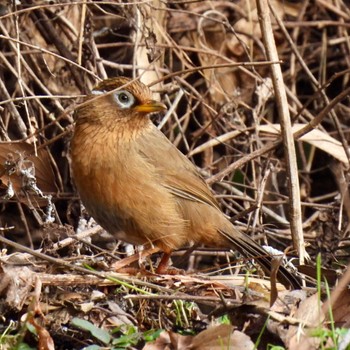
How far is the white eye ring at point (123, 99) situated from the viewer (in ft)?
17.7

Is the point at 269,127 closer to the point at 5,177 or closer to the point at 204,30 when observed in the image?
the point at 204,30

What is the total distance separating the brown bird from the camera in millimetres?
5125

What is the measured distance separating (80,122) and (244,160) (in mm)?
1387

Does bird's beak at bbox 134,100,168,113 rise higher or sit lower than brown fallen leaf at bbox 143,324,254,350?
higher

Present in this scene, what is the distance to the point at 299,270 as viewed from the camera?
5.28 metres

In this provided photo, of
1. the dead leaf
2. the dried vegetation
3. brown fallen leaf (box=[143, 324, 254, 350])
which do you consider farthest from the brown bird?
the dead leaf

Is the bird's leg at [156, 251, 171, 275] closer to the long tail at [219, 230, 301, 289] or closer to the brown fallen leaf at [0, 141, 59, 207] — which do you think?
the long tail at [219, 230, 301, 289]

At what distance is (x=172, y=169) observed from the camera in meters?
5.48

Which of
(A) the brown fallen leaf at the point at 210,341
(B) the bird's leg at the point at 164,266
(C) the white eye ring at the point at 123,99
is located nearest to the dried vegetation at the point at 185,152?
(A) the brown fallen leaf at the point at 210,341

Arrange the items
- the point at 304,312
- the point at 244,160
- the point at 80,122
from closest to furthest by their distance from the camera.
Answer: the point at 304,312
the point at 80,122
the point at 244,160

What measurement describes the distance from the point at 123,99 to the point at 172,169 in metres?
A: 0.49

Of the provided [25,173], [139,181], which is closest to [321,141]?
[139,181]

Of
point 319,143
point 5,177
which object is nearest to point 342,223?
point 319,143

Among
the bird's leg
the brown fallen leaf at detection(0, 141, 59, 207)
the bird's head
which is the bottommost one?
the bird's leg
